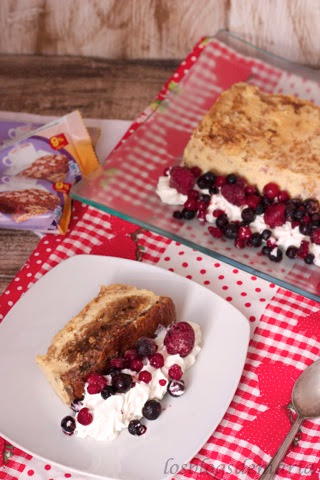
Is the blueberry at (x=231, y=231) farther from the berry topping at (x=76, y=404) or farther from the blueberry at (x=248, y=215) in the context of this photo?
the berry topping at (x=76, y=404)

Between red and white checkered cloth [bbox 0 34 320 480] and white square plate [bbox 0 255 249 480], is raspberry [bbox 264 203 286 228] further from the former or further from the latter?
white square plate [bbox 0 255 249 480]

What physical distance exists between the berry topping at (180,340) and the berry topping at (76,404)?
9.1 inches

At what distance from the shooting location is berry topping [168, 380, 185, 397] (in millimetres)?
1742

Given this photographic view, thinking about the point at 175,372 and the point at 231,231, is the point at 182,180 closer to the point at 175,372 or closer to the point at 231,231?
the point at 231,231

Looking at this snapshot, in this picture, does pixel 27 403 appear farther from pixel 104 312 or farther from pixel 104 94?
pixel 104 94

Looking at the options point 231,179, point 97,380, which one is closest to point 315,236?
point 231,179

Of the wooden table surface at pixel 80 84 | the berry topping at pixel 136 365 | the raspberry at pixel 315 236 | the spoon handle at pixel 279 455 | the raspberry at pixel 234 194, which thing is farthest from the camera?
the wooden table surface at pixel 80 84

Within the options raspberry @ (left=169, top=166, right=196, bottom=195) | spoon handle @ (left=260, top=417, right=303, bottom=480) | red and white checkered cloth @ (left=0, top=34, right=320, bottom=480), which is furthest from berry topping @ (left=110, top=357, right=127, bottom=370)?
raspberry @ (left=169, top=166, right=196, bottom=195)

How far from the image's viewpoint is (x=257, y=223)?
219 cm

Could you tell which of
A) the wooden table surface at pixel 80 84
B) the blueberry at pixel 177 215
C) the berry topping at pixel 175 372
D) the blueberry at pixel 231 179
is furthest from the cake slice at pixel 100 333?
the wooden table surface at pixel 80 84

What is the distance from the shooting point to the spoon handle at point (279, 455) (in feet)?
5.39

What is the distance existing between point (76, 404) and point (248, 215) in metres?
0.75

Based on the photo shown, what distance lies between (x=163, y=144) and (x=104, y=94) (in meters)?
0.42

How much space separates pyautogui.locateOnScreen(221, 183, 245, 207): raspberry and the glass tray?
11 centimetres
